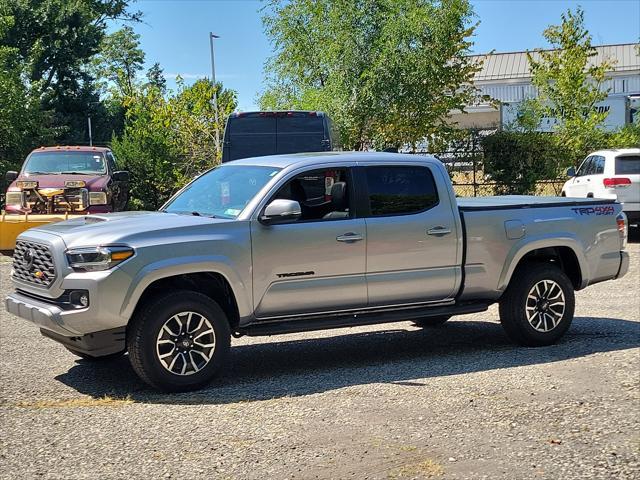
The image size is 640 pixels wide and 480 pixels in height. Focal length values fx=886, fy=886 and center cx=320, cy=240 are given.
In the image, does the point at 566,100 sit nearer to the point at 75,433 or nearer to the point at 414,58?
the point at 414,58

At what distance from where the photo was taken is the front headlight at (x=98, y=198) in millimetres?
15555

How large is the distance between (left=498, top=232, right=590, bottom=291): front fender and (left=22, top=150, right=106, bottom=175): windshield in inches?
400

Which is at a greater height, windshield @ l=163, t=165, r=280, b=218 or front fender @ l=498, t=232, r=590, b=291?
windshield @ l=163, t=165, r=280, b=218

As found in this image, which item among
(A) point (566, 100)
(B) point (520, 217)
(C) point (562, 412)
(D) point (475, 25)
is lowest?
(C) point (562, 412)

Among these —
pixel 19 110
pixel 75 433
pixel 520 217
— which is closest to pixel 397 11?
pixel 19 110

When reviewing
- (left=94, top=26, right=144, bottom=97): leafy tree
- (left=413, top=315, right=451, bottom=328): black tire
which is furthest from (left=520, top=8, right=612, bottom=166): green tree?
(left=94, top=26, right=144, bottom=97): leafy tree

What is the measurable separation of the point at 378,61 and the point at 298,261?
54.0 ft

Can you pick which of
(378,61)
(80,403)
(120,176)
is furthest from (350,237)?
(378,61)

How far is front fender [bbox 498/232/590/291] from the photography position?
8.45m

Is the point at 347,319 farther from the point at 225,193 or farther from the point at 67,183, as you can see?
the point at 67,183

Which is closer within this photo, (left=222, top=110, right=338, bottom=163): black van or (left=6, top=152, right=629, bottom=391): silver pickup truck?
(left=6, top=152, right=629, bottom=391): silver pickup truck

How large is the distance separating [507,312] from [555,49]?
24.8 m

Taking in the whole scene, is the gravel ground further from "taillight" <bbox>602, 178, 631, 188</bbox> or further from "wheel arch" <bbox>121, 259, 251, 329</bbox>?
"taillight" <bbox>602, 178, 631, 188</bbox>

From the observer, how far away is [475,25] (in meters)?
25.4
